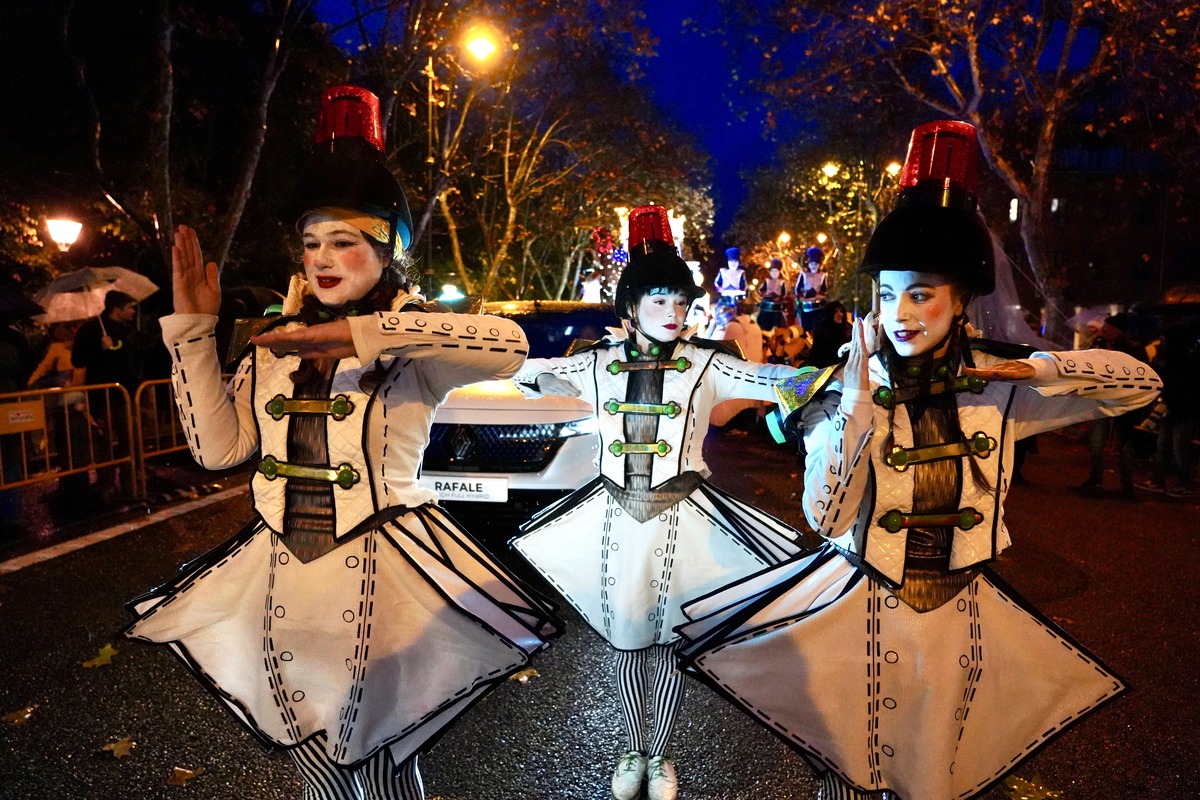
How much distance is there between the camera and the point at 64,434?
8.41 meters

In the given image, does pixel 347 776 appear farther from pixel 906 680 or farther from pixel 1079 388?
pixel 1079 388

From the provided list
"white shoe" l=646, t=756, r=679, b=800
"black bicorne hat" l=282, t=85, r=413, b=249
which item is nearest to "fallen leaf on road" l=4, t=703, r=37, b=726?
"white shoe" l=646, t=756, r=679, b=800

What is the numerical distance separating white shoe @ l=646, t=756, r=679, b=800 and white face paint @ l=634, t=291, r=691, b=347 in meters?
1.66

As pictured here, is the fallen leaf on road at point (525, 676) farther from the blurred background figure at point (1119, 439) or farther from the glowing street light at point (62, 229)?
the glowing street light at point (62, 229)

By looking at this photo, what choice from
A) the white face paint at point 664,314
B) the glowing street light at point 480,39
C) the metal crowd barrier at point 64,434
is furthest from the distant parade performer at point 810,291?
the white face paint at point 664,314

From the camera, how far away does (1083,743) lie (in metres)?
3.67

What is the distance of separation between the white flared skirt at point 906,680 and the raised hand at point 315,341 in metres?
1.31

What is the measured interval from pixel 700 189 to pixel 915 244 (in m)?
37.4

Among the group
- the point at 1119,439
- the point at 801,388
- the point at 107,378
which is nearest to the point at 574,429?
the point at 801,388

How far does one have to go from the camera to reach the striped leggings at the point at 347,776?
2.38 metres

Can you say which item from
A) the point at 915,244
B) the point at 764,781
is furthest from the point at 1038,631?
the point at 764,781

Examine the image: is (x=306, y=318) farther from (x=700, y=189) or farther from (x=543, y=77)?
(x=700, y=189)

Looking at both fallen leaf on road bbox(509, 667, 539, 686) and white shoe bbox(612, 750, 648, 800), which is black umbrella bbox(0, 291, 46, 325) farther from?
white shoe bbox(612, 750, 648, 800)

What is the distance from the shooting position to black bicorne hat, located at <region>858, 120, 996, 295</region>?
2271 millimetres
